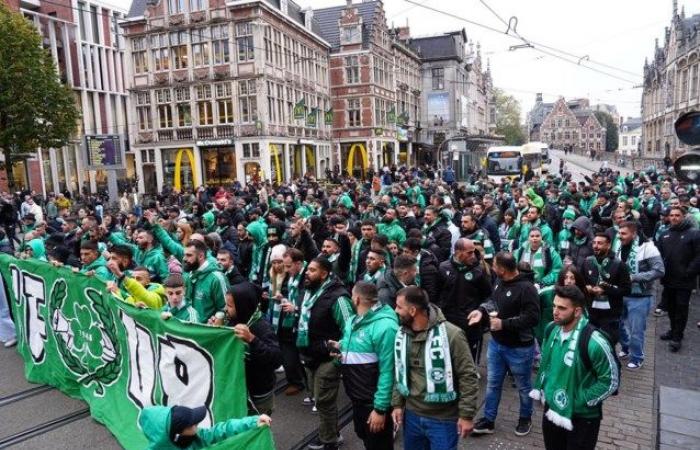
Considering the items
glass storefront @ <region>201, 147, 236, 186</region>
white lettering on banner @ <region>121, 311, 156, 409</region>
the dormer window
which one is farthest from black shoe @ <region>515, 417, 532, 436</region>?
the dormer window

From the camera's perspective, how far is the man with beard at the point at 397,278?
18.3ft

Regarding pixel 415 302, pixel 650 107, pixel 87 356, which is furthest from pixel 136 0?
pixel 650 107

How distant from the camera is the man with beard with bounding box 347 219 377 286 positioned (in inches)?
316

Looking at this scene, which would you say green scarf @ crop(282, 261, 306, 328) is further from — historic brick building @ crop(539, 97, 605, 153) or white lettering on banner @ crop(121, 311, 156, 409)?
historic brick building @ crop(539, 97, 605, 153)

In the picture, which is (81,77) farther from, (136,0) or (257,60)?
(257,60)

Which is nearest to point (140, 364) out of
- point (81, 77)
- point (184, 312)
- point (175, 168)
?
point (184, 312)

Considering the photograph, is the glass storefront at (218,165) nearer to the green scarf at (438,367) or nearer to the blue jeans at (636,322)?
the blue jeans at (636,322)

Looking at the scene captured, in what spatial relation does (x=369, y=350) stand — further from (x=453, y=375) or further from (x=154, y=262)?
(x=154, y=262)

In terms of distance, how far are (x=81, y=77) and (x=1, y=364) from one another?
43735 millimetres

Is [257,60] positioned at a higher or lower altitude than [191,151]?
higher

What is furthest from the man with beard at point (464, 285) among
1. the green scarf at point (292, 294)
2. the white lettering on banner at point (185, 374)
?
the white lettering on banner at point (185, 374)

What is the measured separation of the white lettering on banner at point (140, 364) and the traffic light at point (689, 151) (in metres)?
5.93

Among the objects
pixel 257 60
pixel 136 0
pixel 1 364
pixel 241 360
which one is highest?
pixel 136 0

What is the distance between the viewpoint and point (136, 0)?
35406 millimetres
